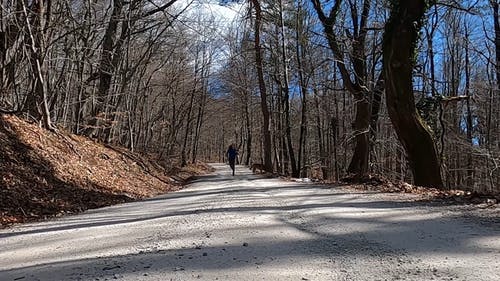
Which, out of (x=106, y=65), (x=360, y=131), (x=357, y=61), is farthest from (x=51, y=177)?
(x=357, y=61)

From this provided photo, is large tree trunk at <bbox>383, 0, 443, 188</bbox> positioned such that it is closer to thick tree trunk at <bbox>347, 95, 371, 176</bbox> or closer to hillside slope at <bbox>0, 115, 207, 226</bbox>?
thick tree trunk at <bbox>347, 95, 371, 176</bbox>

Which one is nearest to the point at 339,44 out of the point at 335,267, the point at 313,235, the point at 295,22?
the point at 295,22

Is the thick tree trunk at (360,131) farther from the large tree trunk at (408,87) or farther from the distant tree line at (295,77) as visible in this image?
the large tree trunk at (408,87)

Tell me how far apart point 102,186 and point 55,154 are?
1713 millimetres

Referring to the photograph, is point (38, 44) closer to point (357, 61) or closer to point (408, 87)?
point (408, 87)

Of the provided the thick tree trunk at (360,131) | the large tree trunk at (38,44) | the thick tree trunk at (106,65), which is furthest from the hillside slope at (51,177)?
the thick tree trunk at (360,131)

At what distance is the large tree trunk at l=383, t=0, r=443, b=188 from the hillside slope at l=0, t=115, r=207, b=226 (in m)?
8.45

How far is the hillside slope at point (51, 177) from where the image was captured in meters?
10.4

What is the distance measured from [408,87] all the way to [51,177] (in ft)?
33.5

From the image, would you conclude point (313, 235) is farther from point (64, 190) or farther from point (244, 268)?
point (64, 190)

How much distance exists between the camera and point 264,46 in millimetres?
30875

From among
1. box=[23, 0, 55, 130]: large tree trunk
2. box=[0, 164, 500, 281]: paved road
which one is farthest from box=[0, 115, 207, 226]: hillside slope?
box=[0, 164, 500, 281]: paved road

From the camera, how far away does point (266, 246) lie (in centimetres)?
563

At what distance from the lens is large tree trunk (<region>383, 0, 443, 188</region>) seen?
1332cm
